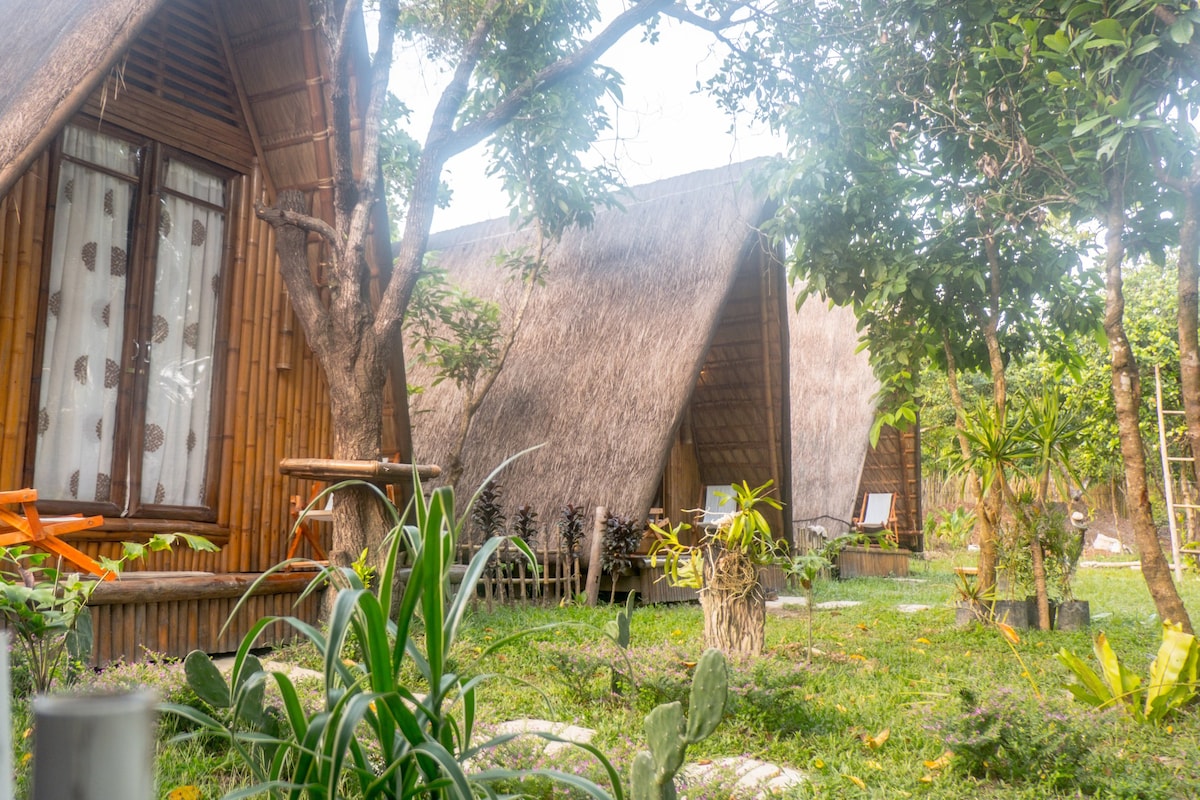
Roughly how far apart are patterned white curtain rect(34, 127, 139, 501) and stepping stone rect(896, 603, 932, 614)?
5722mm

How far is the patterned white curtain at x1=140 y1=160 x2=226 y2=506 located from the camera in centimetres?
475

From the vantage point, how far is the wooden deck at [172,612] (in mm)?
3885

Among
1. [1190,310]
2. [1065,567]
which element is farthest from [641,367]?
[1190,310]

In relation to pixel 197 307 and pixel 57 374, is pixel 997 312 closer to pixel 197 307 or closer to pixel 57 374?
pixel 197 307

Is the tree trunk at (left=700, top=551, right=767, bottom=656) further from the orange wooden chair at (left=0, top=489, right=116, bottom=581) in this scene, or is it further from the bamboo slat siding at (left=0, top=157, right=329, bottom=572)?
the orange wooden chair at (left=0, top=489, right=116, bottom=581)

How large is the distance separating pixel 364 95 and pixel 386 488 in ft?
7.82

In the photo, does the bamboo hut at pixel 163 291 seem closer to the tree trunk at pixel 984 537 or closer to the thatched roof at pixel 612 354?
the thatched roof at pixel 612 354

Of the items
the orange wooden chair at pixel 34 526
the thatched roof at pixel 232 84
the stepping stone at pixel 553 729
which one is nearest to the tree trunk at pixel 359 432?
the thatched roof at pixel 232 84

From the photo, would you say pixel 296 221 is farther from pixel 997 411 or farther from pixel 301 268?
pixel 997 411

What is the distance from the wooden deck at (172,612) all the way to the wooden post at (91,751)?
3437 mm

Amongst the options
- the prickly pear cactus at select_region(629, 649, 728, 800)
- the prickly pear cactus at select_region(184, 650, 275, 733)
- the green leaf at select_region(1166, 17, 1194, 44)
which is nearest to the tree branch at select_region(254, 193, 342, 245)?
the prickly pear cactus at select_region(184, 650, 275, 733)

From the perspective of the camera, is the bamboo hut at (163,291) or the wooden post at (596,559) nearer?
the bamboo hut at (163,291)

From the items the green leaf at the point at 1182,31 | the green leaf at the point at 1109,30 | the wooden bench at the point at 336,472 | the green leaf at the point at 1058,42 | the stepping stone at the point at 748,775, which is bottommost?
the stepping stone at the point at 748,775

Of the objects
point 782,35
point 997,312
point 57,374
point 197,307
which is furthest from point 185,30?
point 997,312
